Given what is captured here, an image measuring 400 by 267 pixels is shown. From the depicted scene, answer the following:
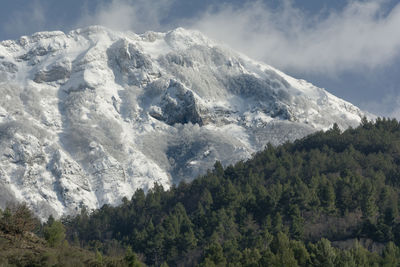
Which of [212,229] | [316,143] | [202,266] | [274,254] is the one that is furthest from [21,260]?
[316,143]

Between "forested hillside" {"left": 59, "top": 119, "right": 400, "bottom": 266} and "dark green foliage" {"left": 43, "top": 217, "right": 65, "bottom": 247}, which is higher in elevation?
"forested hillside" {"left": 59, "top": 119, "right": 400, "bottom": 266}

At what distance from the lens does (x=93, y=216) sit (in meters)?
151

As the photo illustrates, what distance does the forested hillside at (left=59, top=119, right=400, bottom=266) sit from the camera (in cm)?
9101

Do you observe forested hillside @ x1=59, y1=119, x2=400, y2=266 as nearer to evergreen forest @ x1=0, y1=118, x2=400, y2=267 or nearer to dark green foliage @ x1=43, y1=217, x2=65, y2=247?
evergreen forest @ x1=0, y1=118, x2=400, y2=267


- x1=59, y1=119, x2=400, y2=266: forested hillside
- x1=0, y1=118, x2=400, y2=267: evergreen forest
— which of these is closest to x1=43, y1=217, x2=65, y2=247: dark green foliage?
x1=0, y1=118, x2=400, y2=267: evergreen forest

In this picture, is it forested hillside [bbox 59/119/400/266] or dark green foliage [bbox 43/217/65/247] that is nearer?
dark green foliage [bbox 43/217/65/247]

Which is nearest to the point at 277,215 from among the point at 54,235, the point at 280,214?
the point at 280,214

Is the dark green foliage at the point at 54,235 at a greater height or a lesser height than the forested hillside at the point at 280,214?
lesser

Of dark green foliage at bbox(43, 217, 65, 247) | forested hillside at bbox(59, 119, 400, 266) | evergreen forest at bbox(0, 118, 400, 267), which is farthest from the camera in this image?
forested hillside at bbox(59, 119, 400, 266)

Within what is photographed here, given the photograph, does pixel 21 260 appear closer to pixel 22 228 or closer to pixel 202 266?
pixel 22 228

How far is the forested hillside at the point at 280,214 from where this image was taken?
3583 inches

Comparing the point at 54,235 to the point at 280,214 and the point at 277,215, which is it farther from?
the point at 280,214

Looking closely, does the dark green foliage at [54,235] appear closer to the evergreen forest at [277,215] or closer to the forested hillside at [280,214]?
the evergreen forest at [277,215]

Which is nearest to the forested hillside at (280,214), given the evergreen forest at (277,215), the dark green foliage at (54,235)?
the evergreen forest at (277,215)
